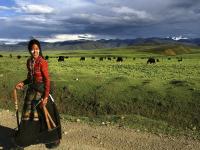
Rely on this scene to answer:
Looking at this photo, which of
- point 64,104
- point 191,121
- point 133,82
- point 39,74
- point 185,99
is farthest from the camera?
point 133,82

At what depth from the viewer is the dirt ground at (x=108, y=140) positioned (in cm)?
1242

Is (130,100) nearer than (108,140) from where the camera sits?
No

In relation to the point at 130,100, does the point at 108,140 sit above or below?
below

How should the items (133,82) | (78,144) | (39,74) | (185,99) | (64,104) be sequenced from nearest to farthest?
(39,74) < (78,144) < (185,99) < (64,104) < (133,82)

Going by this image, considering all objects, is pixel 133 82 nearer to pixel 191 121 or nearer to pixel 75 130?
pixel 191 121

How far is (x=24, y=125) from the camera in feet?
37.5

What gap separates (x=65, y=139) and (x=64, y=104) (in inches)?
317

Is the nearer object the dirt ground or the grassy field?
the dirt ground

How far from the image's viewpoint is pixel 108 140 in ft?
43.0

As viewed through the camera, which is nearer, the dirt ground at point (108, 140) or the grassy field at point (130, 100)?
the dirt ground at point (108, 140)

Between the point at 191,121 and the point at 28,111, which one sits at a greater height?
the point at 28,111

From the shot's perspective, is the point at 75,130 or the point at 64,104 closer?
the point at 75,130

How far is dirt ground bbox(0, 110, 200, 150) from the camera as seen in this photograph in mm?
12422

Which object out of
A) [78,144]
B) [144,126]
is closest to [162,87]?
[144,126]
